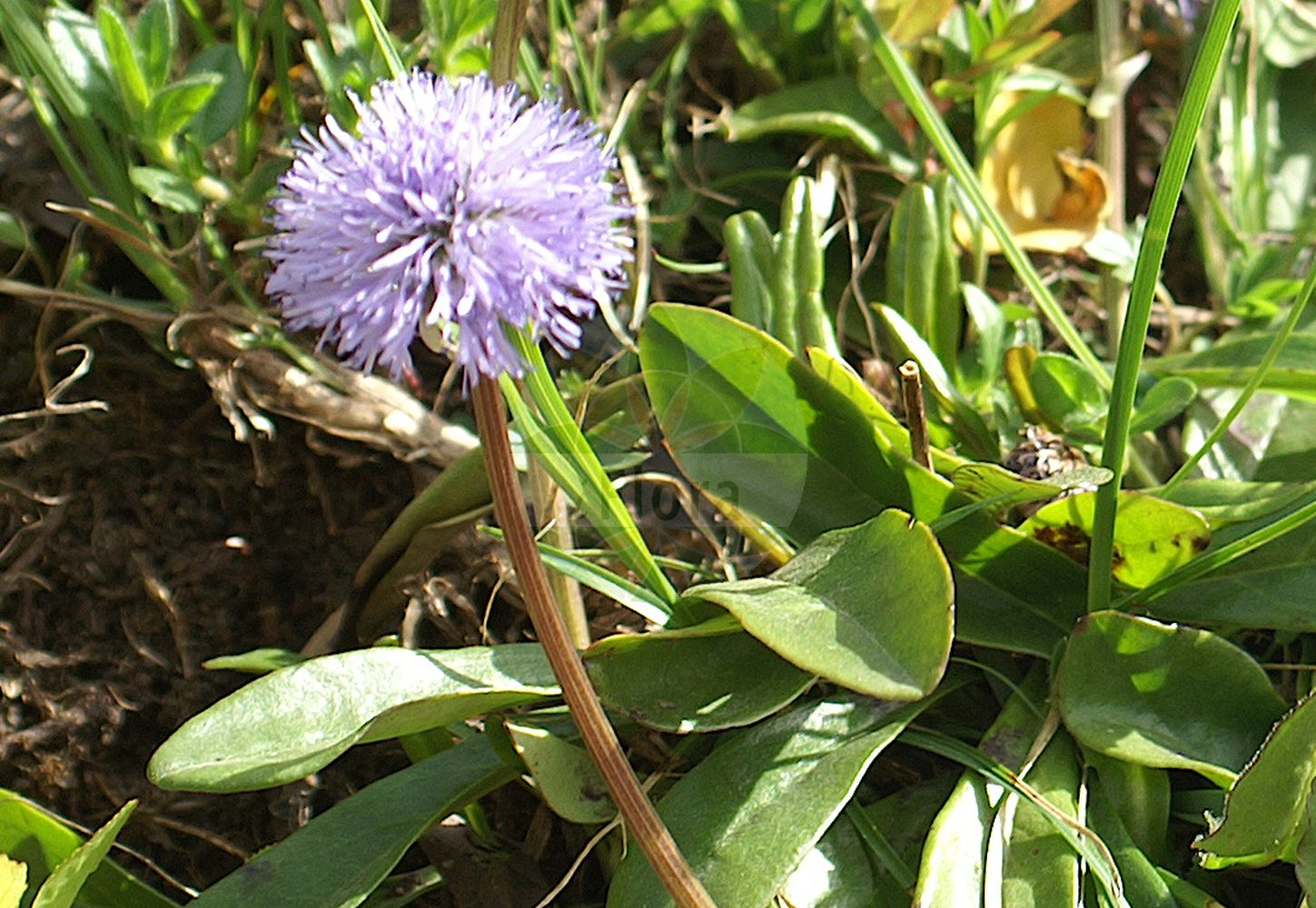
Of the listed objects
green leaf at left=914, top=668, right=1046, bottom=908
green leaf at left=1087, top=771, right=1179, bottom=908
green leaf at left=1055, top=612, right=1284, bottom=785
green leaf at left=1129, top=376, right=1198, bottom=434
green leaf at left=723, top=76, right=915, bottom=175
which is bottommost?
green leaf at left=1087, top=771, right=1179, bottom=908

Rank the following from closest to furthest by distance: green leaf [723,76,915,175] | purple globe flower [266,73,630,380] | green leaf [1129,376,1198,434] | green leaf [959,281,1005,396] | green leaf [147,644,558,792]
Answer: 1. purple globe flower [266,73,630,380]
2. green leaf [147,644,558,792]
3. green leaf [1129,376,1198,434]
4. green leaf [959,281,1005,396]
5. green leaf [723,76,915,175]

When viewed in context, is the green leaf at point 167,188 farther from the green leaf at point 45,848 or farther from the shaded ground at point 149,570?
the green leaf at point 45,848

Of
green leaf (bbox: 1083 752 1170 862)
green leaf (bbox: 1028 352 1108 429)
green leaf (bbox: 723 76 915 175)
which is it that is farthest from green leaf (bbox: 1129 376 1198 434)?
green leaf (bbox: 723 76 915 175)

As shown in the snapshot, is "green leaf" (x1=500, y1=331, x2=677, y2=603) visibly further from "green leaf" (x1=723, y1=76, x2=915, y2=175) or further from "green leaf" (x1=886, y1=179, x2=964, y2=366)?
"green leaf" (x1=723, y1=76, x2=915, y2=175)

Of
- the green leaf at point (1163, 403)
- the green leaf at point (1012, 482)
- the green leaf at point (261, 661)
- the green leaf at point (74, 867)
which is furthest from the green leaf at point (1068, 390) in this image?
the green leaf at point (74, 867)

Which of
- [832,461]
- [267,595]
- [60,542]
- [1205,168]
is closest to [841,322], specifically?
[832,461]

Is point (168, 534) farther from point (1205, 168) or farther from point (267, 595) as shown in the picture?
point (1205, 168)

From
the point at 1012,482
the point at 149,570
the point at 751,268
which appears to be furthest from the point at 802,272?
the point at 149,570
